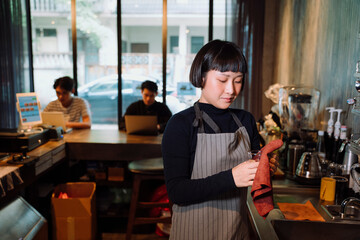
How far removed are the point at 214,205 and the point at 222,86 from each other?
454mm

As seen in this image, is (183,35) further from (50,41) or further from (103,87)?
(50,41)

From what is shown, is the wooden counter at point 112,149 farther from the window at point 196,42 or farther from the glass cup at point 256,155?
the window at point 196,42

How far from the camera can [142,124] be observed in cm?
330

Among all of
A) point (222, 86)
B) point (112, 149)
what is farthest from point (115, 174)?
point (222, 86)

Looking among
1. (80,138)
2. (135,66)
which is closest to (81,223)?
(80,138)

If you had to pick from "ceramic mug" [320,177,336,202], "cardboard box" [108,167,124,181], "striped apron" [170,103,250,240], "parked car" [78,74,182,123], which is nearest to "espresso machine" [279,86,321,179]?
"ceramic mug" [320,177,336,202]

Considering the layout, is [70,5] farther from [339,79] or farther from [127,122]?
[339,79]

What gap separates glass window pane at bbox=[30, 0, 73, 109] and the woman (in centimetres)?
437

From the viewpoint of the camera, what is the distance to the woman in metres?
1.09

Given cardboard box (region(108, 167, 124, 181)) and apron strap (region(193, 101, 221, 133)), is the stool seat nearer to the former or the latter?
cardboard box (region(108, 167, 124, 181))

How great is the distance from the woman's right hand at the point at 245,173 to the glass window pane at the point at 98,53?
169 inches

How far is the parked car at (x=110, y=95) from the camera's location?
5.10 metres

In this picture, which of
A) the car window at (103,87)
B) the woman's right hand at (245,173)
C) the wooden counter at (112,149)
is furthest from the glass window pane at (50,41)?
the woman's right hand at (245,173)

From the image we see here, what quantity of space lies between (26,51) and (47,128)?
103 inches
